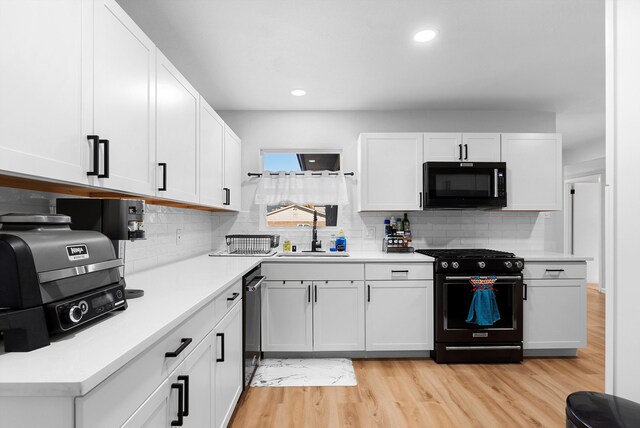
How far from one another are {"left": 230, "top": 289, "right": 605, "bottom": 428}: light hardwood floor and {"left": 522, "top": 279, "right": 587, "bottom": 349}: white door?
0.59 feet

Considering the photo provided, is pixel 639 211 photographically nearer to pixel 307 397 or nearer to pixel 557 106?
pixel 307 397

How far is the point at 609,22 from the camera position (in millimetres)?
1048

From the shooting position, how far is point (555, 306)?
3.09m

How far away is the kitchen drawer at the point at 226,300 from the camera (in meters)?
1.68

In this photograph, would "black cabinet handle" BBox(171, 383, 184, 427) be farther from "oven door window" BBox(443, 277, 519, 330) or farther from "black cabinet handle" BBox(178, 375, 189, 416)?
"oven door window" BBox(443, 277, 519, 330)

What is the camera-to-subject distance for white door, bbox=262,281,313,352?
9.92 feet

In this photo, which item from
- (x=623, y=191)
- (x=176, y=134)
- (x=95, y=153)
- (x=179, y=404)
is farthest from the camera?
(x=176, y=134)

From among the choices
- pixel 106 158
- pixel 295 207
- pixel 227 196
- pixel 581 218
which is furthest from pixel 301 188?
pixel 581 218

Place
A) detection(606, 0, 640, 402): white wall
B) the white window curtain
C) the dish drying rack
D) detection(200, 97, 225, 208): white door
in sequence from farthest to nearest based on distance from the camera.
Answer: the white window curtain, the dish drying rack, detection(200, 97, 225, 208): white door, detection(606, 0, 640, 402): white wall

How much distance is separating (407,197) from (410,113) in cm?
102

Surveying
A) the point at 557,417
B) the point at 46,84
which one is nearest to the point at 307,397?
the point at 557,417

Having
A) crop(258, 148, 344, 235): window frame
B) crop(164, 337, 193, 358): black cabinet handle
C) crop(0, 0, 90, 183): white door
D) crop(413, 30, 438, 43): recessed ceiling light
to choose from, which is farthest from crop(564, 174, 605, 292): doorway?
crop(0, 0, 90, 183): white door

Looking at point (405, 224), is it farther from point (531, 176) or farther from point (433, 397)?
point (433, 397)

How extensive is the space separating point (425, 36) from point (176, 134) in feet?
5.69
